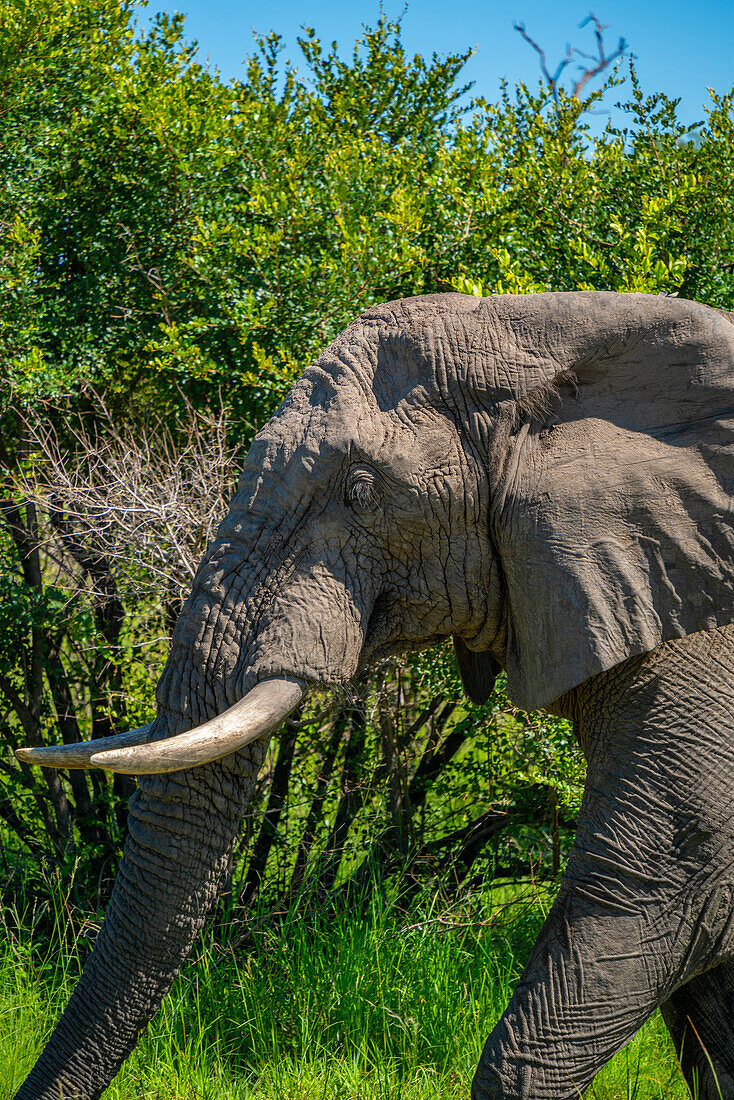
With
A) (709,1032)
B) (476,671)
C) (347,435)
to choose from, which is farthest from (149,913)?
(709,1032)

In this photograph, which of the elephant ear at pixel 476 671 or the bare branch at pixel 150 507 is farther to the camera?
the bare branch at pixel 150 507

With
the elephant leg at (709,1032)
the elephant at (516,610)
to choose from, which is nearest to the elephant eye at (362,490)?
the elephant at (516,610)

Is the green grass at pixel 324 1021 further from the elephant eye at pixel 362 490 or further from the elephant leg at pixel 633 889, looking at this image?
the elephant eye at pixel 362 490

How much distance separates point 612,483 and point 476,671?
86 centimetres

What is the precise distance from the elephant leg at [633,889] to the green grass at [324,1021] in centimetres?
109

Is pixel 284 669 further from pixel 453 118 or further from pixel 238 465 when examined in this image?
pixel 453 118

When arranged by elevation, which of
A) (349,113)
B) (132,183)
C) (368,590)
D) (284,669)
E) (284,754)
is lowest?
(284,754)

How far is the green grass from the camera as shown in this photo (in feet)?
12.5

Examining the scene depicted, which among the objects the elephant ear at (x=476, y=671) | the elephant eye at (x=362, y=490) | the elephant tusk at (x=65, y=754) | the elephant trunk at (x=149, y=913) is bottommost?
the elephant trunk at (x=149, y=913)

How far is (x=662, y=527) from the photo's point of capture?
2.64 meters

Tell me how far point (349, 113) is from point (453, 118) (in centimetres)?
74

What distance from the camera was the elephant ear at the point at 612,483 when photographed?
104 inches

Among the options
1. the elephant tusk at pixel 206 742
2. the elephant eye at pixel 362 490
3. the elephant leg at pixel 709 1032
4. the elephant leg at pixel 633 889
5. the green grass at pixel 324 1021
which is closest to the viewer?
the elephant tusk at pixel 206 742

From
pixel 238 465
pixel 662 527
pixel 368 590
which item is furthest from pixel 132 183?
pixel 662 527
